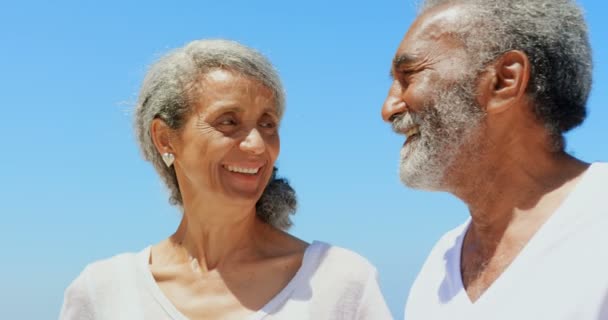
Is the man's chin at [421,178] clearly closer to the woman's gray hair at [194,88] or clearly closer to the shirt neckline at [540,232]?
the shirt neckline at [540,232]

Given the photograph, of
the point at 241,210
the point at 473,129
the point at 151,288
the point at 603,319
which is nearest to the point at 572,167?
the point at 473,129

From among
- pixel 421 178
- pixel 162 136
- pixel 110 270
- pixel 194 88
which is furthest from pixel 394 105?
pixel 110 270

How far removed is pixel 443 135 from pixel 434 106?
0.15 m

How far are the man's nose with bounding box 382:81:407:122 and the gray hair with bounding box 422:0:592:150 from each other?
0.41 meters

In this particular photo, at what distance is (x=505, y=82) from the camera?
3.79 m

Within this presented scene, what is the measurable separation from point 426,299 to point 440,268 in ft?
0.65

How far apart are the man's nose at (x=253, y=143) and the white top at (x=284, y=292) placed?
615mm

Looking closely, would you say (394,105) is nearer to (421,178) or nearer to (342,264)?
(421,178)

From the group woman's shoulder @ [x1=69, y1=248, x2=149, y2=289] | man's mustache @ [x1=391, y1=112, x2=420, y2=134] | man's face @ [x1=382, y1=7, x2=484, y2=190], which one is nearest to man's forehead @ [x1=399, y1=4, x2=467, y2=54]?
man's face @ [x1=382, y1=7, x2=484, y2=190]

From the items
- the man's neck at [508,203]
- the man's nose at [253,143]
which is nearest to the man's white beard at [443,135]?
the man's neck at [508,203]

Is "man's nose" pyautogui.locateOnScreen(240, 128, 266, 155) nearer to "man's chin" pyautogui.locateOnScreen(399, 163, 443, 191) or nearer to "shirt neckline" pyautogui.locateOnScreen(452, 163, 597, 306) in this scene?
"man's chin" pyautogui.locateOnScreen(399, 163, 443, 191)

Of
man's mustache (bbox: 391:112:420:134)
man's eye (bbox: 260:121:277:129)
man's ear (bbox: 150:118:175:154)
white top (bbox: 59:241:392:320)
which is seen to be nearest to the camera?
man's mustache (bbox: 391:112:420:134)

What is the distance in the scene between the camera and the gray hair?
376 centimetres

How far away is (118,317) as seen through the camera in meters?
4.34
